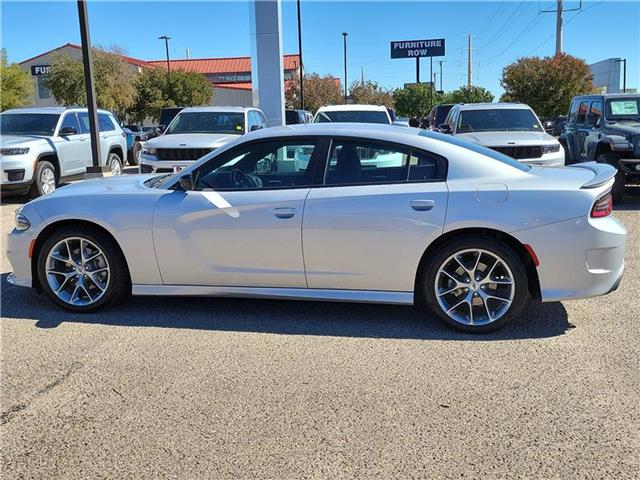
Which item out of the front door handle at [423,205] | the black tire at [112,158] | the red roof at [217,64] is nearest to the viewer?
the front door handle at [423,205]

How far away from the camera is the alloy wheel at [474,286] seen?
14.5ft

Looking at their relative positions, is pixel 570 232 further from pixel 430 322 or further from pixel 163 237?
pixel 163 237

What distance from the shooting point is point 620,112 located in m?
11.1

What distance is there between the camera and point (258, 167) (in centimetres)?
492

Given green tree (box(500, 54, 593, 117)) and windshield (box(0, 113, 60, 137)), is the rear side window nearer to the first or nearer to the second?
windshield (box(0, 113, 60, 137))

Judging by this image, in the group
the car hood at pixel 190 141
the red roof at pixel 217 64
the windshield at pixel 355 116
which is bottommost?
the car hood at pixel 190 141

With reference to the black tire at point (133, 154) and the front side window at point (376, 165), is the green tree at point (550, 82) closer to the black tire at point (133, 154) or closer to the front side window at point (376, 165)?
the black tire at point (133, 154)

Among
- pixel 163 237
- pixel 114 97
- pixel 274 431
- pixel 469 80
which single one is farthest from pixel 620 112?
pixel 469 80

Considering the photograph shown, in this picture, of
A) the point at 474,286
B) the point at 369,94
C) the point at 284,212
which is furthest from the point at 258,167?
the point at 369,94

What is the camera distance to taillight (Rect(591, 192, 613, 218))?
14.2 ft

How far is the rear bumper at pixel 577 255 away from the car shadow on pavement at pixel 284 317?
0.40 m

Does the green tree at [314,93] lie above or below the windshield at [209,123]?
above

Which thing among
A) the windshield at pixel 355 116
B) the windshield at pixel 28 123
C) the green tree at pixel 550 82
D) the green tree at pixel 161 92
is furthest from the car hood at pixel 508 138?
the green tree at pixel 161 92

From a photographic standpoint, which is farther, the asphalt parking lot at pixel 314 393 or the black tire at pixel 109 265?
the black tire at pixel 109 265
